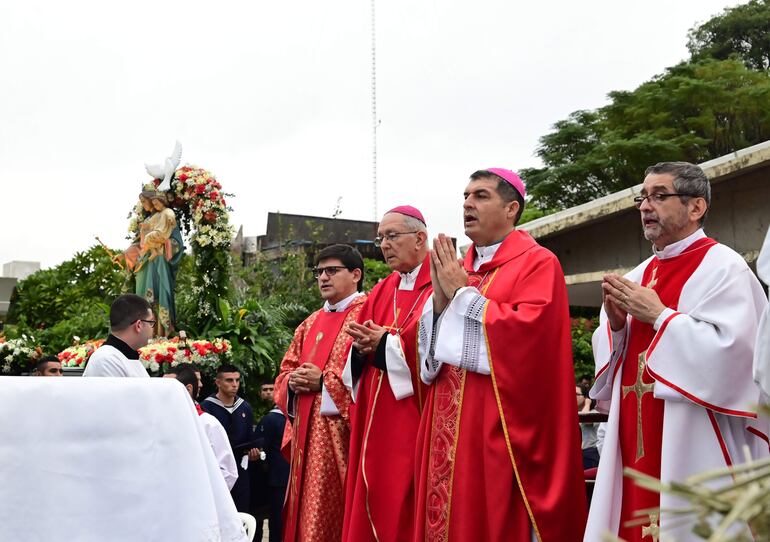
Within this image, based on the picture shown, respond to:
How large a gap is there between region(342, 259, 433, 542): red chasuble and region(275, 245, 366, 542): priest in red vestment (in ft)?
1.54

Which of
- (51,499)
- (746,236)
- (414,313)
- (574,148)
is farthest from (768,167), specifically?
(574,148)

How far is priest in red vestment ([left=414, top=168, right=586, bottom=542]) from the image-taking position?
4511 mm

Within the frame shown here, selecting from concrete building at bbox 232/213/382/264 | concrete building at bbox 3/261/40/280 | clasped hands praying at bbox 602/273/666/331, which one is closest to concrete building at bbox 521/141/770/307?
clasped hands praying at bbox 602/273/666/331

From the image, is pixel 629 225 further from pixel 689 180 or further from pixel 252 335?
pixel 689 180

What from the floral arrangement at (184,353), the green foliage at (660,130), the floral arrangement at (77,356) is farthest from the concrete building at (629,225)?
the green foliage at (660,130)

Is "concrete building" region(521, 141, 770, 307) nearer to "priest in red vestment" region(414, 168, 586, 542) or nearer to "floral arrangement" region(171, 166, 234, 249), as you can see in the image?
"floral arrangement" region(171, 166, 234, 249)

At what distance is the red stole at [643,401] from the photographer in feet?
13.6

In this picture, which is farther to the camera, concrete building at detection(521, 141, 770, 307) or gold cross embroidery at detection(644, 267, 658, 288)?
concrete building at detection(521, 141, 770, 307)

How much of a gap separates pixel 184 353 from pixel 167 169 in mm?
2486

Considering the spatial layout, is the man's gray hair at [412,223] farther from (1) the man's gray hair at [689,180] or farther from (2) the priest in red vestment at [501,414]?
(1) the man's gray hair at [689,180]

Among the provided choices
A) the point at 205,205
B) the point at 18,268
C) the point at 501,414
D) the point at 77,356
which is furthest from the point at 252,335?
the point at 18,268

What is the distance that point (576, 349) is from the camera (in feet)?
48.5

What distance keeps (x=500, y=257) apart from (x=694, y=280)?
1.19 metres

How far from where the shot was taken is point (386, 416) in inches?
222
